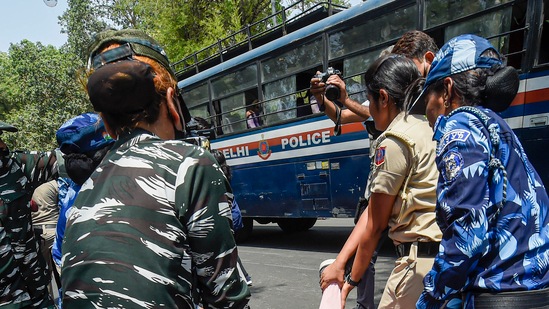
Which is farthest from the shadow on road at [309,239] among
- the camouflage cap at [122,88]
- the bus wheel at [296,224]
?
the camouflage cap at [122,88]

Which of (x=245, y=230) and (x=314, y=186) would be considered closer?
(x=314, y=186)

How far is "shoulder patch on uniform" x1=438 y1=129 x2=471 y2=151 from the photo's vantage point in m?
1.39

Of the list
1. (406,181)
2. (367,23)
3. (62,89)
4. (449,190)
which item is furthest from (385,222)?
(62,89)

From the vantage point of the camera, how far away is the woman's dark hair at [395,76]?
6.80 feet

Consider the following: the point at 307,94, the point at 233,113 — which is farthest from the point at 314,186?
the point at 233,113

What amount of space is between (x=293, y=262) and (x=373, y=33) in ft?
12.0

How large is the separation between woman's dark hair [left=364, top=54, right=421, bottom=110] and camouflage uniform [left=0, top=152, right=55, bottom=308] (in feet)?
7.20

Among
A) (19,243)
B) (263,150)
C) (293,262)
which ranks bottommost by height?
(293,262)

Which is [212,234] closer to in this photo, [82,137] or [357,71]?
[82,137]

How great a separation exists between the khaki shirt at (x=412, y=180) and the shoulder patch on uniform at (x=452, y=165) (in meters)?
0.42

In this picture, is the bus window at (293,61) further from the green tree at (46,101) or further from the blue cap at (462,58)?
the green tree at (46,101)

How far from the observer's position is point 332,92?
3.29 m

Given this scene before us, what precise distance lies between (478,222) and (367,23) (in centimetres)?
554

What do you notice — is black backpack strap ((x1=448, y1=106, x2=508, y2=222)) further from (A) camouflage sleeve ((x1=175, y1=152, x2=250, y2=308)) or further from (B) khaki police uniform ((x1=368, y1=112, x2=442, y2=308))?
(A) camouflage sleeve ((x1=175, y1=152, x2=250, y2=308))
